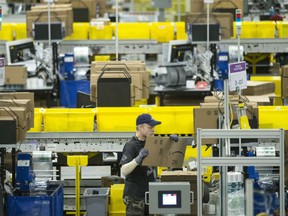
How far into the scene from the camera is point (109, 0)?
3228 centimetres

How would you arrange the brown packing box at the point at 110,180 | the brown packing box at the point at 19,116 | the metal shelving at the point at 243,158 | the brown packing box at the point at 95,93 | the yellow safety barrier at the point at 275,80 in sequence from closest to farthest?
1. the metal shelving at the point at 243,158
2. the brown packing box at the point at 19,116
3. the brown packing box at the point at 110,180
4. the brown packing box at the point at 95,93
5. the yellow safety barrier at the point at 275,80

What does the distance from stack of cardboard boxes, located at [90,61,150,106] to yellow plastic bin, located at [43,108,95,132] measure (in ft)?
3.21

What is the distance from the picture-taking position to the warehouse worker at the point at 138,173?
10.8m

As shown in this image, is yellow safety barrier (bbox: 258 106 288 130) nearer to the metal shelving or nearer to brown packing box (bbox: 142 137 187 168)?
brown packing box (bbox: 142 137 187 168)

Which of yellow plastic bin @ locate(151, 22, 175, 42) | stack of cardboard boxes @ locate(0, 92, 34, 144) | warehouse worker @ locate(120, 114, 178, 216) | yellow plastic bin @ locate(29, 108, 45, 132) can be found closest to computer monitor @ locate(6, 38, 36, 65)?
yellow plastic bin @ locate(151, 22, 175, 42)

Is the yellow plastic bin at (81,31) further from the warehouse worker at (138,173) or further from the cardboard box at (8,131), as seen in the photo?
the warehouse worker at (138,173)

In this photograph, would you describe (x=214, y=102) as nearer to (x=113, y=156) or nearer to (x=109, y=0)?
(x=113, y=156)

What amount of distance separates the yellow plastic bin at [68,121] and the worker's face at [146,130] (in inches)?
96.8

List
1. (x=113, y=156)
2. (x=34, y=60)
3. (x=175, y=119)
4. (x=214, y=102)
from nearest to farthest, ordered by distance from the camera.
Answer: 1. (x=214, y=102)
2. (x=175, y=119)
3. (x=113, y=156)
4. (x=34, y=60)

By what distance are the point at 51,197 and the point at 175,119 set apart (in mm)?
2495

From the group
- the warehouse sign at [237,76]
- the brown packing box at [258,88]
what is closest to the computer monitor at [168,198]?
the warehouse sign at [237,76]

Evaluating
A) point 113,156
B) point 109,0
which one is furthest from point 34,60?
point 109,0

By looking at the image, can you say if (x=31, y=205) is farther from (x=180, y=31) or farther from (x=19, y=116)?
(x=180, y=31)

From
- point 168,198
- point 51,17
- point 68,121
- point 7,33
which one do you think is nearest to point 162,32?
point 51,17
